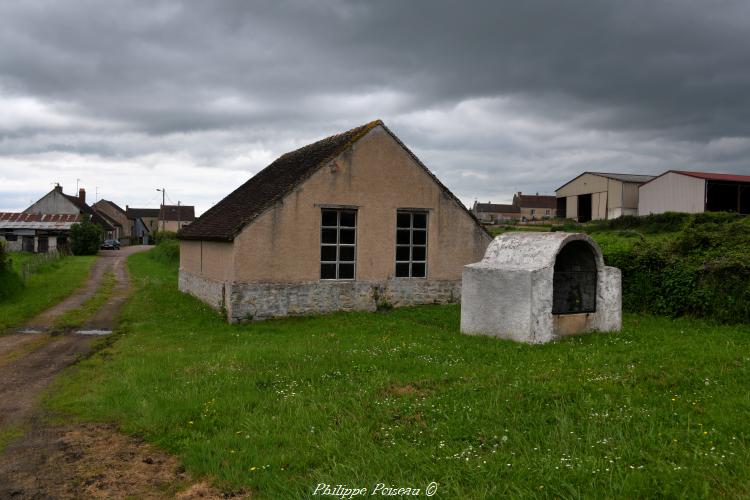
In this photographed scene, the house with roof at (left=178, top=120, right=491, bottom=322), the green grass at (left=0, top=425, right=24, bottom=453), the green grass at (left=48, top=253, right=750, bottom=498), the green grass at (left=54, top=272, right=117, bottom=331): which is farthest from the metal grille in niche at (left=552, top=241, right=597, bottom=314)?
the green grass at (left=54, top=272, right=117, bottom=331)

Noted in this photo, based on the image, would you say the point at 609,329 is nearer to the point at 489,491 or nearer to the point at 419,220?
the point at 419,220

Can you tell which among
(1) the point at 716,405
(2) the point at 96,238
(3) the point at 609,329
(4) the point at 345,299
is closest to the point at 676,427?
(1) the point at 716,405

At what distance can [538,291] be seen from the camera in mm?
11703

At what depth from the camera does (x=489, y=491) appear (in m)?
4.93

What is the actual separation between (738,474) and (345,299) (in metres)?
13.2

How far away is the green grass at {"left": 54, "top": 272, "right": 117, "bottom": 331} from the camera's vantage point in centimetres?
1595

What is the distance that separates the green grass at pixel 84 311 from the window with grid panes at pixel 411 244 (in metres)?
9.84

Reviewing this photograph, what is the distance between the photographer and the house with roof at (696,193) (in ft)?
120

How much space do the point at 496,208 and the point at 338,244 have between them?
371 feet

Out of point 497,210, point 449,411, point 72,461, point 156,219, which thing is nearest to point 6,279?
point 72,461

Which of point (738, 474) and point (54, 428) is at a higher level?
point (738, 474)

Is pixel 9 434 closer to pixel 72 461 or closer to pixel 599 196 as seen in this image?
pixel 72 461

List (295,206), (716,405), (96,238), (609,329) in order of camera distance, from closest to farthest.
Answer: (716,405) → (609,329) → (295,206) → (96,238)

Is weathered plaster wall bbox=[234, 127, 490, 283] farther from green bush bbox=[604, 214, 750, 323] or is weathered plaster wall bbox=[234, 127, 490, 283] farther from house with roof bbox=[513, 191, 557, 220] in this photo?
house with roof bbox=[513, 191, 557, 220]
